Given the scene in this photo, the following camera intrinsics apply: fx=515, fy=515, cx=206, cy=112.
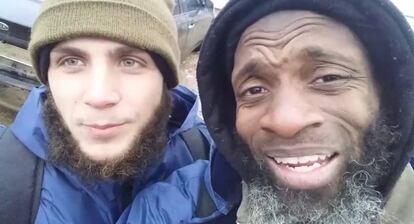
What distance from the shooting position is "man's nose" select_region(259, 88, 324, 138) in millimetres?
1648

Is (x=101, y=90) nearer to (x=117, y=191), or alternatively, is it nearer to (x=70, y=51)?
(x=70, y=51)

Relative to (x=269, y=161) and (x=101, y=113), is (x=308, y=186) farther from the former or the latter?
(x=101, y=113)

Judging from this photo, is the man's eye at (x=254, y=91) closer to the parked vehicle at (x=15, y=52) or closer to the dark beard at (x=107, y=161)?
the dark beard at (x=107, y=161)

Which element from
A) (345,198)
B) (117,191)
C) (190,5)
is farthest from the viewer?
(190,5)

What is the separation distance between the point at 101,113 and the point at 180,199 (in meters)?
0.44

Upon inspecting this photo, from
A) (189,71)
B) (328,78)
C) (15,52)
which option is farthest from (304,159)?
(189,71)

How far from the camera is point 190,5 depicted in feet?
24.7

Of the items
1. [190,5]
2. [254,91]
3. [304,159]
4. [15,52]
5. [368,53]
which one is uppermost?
[368,53]

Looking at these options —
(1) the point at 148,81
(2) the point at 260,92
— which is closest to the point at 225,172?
(2) the point at 260,92

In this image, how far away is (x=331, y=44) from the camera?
1722 mm

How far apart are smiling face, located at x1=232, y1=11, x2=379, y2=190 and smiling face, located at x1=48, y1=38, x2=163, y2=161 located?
516 millimetres

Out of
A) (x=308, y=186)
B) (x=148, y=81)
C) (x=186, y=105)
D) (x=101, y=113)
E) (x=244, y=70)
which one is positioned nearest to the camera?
(x=308, y=186)

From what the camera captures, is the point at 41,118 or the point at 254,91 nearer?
the point at 254,91

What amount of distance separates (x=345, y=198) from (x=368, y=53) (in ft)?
1.66
